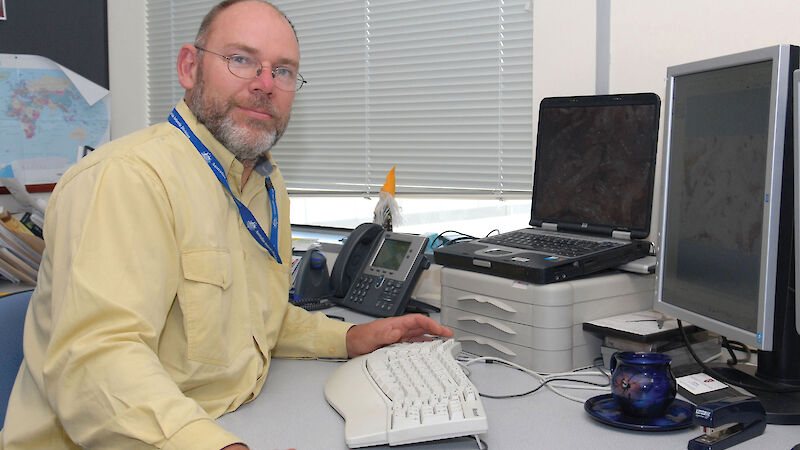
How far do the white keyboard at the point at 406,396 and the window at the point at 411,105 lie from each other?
2.78 feet

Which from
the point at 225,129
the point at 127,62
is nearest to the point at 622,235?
the point at 225,129

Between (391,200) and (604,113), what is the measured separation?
765 mm

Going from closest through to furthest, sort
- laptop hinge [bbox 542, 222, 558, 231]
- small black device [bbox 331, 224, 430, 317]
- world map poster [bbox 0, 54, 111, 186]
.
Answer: laptop hinge [bbox 542, 222, 558, 231] < small black device [bbox 331, 224, 430, 317] < world map poster [bbox 0, 54, 111, 186]

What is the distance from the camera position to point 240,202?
1.33 m

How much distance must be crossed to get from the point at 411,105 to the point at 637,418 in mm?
1389

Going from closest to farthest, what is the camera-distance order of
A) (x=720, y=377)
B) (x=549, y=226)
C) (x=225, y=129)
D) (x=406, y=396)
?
(x=406, y=396)
(x=720, y=377)
(x=225, y=129)
(x=549, y=226)

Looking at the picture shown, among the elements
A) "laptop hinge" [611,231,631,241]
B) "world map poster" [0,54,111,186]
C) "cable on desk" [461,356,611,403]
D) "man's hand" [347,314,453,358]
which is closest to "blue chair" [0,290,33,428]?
"man's hand" [347,314,453,358]

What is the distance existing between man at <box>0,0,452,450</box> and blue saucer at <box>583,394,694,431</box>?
0.38 metres

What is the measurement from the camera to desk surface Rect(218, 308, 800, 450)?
105cm

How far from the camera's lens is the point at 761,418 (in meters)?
1.06

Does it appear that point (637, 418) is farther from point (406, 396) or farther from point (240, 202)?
point (240, 202)

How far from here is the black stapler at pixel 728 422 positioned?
997 mm

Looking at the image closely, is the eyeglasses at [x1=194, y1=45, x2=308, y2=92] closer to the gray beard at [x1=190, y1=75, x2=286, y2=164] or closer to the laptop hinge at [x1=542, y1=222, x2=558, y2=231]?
the gray beard at [x1=190, y1=75, x2=286, y2=164]

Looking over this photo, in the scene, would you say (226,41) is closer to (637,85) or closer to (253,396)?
(253,396)
